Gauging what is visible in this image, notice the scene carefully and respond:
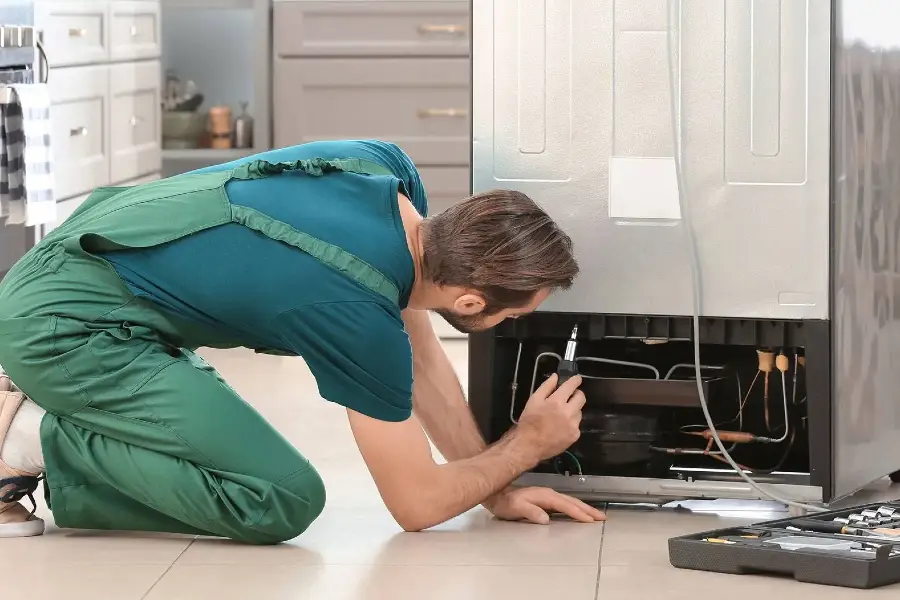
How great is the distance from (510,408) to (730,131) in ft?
1.70

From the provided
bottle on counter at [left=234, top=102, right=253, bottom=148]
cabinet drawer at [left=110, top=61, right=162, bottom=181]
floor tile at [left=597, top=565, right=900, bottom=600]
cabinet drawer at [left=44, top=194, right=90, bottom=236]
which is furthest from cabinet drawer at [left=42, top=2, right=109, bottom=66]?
floor tile at [left=597, top=565, right=900, bottom=600]

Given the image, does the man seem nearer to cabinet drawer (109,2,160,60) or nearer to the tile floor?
the tile floor

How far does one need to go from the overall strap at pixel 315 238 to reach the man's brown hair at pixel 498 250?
0.26 ft

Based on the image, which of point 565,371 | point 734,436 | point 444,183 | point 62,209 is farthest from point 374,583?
point 444,183

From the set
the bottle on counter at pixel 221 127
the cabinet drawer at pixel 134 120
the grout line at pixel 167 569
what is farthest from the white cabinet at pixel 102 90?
the grout line at pixel 167 569

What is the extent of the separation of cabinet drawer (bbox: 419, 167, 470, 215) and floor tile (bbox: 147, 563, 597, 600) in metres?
2.38

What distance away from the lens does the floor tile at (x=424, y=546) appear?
1.78 m

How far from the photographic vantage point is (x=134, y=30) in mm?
3916

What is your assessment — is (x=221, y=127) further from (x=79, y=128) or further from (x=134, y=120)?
(x=79, y=128)

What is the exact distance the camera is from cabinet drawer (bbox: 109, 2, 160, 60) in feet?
12.2

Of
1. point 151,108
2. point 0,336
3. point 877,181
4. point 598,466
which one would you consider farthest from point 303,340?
point 151,108

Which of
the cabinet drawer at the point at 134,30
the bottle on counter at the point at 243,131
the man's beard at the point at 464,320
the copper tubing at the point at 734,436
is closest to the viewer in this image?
the man's beard at the point at 464,320

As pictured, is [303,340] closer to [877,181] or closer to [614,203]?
[614,203]

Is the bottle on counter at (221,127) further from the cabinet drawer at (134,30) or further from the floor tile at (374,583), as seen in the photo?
the floor tile at (374,583)
